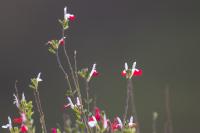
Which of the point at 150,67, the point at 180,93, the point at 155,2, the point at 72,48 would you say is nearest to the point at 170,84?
the point at 180,93

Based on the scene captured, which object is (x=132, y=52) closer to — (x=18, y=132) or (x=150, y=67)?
(x=150, y=67)

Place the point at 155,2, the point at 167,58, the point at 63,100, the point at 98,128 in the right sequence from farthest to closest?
the point at 155,2 → the point at 167,58 → the point at 63,100 → the point at 98,128

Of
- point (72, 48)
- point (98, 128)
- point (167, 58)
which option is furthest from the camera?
point (72, 48)

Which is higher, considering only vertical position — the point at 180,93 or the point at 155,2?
the point at 155,2

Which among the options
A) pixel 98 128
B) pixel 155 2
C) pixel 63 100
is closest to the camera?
pixel 98 128

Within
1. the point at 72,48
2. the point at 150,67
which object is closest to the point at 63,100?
the point at 150,67

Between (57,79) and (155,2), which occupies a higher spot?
(155,2)

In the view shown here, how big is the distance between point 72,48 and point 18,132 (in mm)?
9795

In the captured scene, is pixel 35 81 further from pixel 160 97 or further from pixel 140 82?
pixel 140 82

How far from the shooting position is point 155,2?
52.1ft

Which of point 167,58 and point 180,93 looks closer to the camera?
point 180,93

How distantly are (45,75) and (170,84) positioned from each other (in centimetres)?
210

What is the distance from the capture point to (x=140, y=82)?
37.5 ft

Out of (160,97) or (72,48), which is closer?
(160,97)
